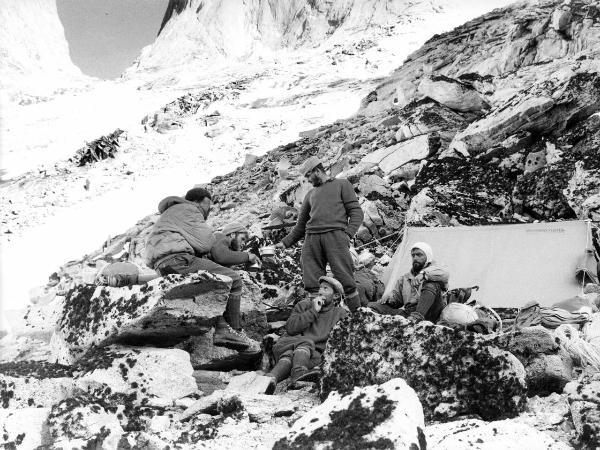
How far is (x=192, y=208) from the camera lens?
504cm

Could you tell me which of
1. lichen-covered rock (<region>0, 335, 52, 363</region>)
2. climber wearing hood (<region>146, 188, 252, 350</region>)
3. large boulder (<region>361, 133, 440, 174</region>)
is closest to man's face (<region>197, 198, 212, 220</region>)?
climber wearing hood (<region>146, 188, 252, 350</region>)

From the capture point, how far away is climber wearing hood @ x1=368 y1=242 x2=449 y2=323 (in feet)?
16.1

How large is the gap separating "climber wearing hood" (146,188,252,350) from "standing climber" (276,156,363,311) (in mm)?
932

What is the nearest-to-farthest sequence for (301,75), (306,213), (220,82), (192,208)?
(192,208), (306,213), (301,75), (220,82)

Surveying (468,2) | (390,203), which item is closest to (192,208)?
(390,203)

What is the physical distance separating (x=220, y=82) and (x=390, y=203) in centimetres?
2971

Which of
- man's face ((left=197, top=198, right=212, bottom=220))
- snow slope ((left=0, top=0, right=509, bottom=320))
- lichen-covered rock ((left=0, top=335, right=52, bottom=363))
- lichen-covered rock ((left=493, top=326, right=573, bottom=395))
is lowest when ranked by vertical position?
snow slope ((left=0, top=0, right=509, bottom=320))

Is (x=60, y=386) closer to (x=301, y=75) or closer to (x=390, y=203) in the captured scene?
(x=390, y=203)

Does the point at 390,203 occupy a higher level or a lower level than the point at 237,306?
lower

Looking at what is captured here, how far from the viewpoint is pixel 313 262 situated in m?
5.84

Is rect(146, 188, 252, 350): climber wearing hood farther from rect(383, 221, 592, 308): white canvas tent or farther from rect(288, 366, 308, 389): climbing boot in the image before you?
rect(383, 221, 592, 308): white canvas tent

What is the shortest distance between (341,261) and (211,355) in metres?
1.48

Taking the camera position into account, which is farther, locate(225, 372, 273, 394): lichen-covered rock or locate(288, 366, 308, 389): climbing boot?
locate(288, 366, 308, 389): climbing boot

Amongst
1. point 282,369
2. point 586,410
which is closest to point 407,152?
point 282,369
